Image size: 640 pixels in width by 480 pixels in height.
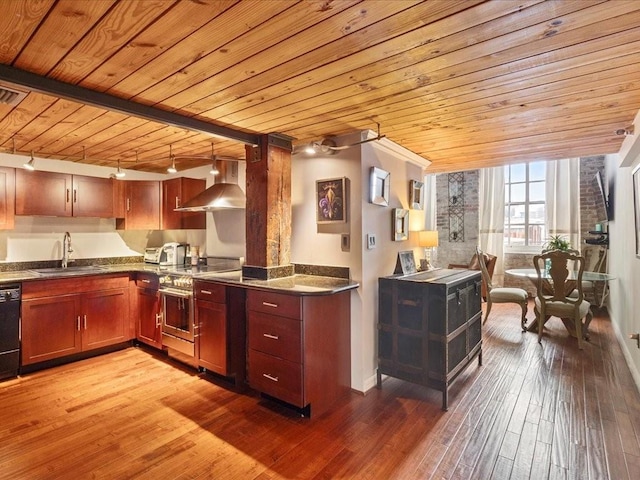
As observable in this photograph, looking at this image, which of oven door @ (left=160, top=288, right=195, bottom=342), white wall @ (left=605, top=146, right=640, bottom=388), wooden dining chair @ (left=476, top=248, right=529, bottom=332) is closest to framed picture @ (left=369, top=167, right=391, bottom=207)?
white wall @ (left=605, top=146, right=640, bottom=388)

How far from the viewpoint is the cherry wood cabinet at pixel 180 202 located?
414cm

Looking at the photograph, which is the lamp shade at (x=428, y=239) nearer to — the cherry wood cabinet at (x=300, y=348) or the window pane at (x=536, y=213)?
the cherry wood cabinet at (x=300, y=348)

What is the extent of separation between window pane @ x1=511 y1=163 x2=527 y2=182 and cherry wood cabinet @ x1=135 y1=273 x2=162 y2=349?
271 inches

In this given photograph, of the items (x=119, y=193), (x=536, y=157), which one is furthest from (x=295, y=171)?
(x=536, y=157)

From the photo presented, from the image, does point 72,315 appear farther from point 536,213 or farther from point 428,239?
point 536,213

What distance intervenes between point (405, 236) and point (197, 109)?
2.20 m

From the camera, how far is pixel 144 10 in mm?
1266

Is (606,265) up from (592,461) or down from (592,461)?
up

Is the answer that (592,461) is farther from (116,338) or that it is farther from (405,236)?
(116,338)

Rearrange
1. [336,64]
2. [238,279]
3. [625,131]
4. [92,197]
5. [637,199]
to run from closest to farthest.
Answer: [336,64], [625,131], [637,199], [238,279], [92,197]

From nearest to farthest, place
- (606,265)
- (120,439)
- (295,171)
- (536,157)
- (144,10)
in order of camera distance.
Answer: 1. (144,10)
2. (120,439)
3. (295,171)
4. (536,157)
5. (606,265)

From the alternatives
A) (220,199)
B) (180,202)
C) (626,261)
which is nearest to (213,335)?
(220,199)

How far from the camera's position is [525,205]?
6.93 meters

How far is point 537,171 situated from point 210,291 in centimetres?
674
